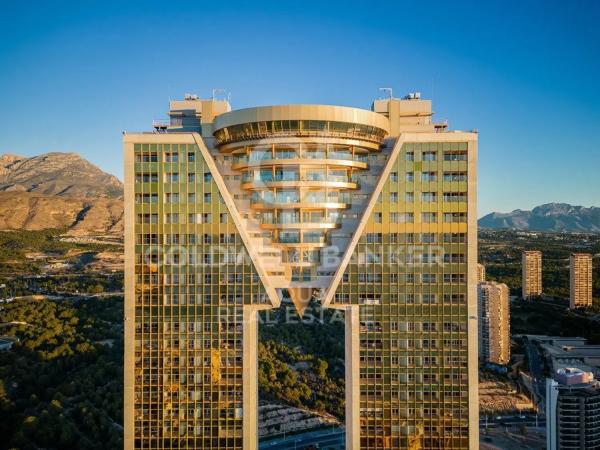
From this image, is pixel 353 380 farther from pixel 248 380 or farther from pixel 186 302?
pixel 186 302

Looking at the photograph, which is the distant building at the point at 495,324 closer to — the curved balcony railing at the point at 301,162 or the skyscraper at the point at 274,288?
the skyscraper at the point at 274,288

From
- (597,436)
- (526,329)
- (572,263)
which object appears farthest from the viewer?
(572,263)

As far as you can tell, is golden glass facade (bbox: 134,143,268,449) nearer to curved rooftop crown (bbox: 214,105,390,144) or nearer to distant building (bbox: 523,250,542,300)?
curved rooftop crown (bbox: 214,105,390,144)

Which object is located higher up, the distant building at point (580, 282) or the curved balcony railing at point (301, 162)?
the curved balcony railing at point (301, 162)

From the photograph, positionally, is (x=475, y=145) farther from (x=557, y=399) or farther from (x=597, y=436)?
(x=597, y=436)

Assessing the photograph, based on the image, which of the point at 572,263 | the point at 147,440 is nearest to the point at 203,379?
the point at 147,440

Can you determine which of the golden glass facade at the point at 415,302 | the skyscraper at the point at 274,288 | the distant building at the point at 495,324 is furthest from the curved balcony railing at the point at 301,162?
the distant building at the point at 495,324
